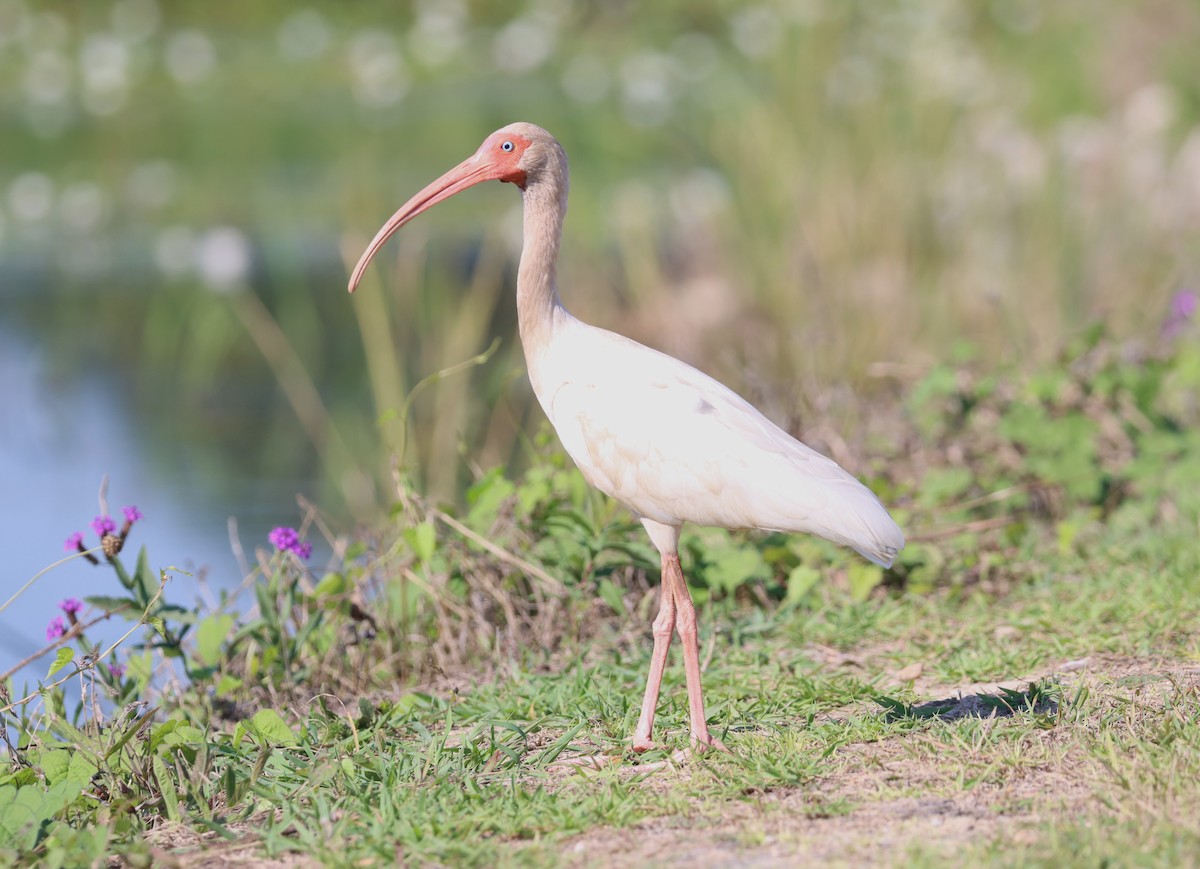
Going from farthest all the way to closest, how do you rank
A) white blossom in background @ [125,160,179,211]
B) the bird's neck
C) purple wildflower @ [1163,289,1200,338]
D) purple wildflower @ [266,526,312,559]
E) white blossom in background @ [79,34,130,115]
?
1. white blossom in background @ [79,34,130,115]
2. white blossom in background @ [125,160,179,211]
3. purple wildflower @ [1163,289,1200,338]
4. purple wildflower @ [266,526,312,559]
5. the bird's neck

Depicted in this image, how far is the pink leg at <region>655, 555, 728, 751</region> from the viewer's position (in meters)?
3.51

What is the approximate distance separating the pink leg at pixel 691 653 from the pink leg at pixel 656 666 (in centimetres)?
2

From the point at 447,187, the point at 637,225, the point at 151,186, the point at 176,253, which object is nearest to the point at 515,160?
the point at 447,187

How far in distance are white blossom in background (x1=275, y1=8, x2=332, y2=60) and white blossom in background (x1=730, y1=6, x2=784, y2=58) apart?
5846 millimetres

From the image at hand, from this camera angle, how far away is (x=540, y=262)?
3.93 m

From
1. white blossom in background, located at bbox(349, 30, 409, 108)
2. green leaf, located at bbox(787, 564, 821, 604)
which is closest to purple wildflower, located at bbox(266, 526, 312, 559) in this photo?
green leaf, located at bbox(787, 564, 821, 604)

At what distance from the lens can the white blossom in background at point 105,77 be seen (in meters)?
18.5

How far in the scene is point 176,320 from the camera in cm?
1098

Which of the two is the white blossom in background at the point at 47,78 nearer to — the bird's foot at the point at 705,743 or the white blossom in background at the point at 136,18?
the white blossom in background at the point at 136,18

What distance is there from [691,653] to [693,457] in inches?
18.9

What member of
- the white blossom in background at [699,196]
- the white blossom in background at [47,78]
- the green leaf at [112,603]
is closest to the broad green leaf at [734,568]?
the green leaf at [112,603]

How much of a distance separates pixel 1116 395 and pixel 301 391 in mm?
5209

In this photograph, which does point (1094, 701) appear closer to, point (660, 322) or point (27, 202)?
point (660, 322)

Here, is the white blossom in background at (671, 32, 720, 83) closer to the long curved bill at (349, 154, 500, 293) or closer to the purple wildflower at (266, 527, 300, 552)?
the long curved bill at (349, 154, 500, 293)
